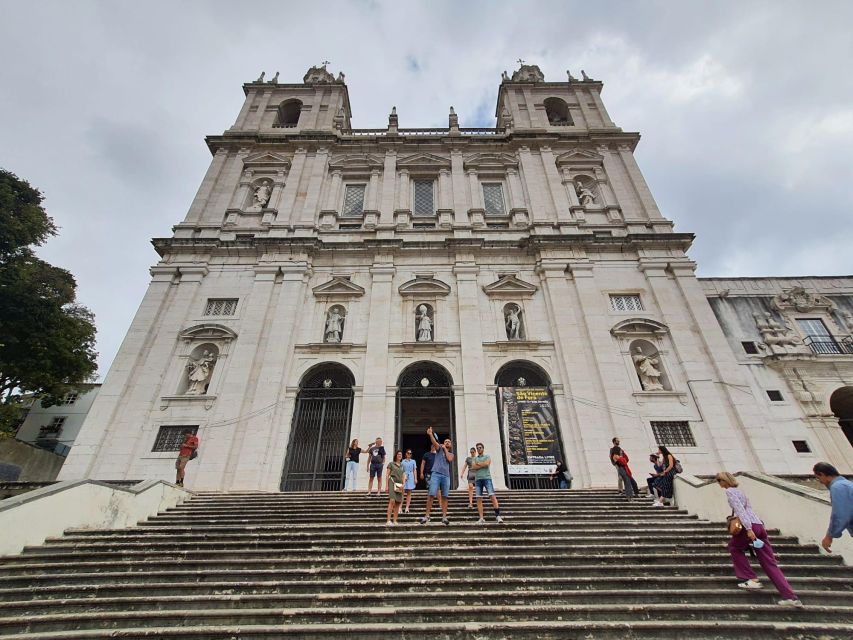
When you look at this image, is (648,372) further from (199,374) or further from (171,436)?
(171,436)

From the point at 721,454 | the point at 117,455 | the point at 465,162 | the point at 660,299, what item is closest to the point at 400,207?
the point at 465,162

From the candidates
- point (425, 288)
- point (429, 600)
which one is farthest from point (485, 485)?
point (425, 288)

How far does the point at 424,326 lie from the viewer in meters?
15.2

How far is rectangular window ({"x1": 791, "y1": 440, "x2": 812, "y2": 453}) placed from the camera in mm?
13133

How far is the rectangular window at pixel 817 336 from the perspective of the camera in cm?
1543

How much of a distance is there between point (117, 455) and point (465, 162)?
63.6 ft

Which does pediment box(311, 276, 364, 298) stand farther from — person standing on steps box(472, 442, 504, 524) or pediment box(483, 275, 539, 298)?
person standing on steps box(472, 442, 504, 524)

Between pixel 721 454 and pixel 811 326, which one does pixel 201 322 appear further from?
pixel 811 326

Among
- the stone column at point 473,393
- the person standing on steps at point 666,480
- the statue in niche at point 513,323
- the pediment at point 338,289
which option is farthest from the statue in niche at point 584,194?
the person standing on steps at point 666,480

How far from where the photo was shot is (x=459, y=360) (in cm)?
1452

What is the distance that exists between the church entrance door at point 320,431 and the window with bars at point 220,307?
171 inches

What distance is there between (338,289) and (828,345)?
19.4 meters

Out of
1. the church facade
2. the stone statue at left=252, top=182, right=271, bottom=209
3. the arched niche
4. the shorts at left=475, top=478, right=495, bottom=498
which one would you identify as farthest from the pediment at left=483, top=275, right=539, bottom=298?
the stone statue at left=252, top=182, right=271, bottom=209

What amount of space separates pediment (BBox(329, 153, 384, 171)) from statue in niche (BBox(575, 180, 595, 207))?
10335 millimetres
